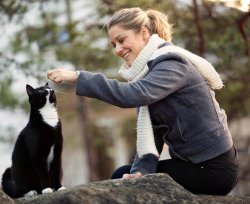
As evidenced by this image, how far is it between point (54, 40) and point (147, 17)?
27.0ft

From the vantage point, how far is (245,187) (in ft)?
49.7

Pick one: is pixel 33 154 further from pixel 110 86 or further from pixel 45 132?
pixel 110 86

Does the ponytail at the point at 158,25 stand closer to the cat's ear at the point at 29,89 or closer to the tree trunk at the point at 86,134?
the cat's ear at the point at 29,89

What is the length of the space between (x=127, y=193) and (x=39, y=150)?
0.86 metres

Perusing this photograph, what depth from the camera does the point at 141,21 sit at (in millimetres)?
4203

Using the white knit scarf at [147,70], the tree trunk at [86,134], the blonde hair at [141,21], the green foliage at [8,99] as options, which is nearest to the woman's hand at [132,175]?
the white knit scarf at [147,70]

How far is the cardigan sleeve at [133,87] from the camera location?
3.74 m

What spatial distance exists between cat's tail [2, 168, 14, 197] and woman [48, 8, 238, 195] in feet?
2.89

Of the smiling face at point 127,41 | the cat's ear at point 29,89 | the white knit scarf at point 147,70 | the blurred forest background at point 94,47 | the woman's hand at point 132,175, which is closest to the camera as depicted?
the woman's hand at point 132,175

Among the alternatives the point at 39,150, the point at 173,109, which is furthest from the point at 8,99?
the point at 173,109

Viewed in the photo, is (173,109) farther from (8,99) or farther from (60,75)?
(8,99)

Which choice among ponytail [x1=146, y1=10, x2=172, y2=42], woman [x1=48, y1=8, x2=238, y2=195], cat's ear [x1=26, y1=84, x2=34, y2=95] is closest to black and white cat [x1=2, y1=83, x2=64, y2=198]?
cat's ear [x1=26, y1=84, x2=34, y2=95]

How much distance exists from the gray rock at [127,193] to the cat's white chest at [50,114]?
2.30 feet

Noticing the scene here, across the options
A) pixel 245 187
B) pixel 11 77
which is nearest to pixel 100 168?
pixel 245 187
